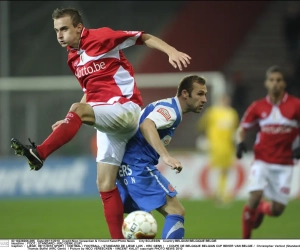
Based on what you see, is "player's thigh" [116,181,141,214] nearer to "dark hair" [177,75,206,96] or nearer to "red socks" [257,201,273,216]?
"dark hair" [177,75,206,96]

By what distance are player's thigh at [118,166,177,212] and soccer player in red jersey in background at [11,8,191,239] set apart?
16 cm

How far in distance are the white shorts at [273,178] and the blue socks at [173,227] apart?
2600 millimetres

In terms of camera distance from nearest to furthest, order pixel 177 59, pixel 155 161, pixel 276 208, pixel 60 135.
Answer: pixel 60 135
pixel 177 59
pixel 155 161
pixel 276 208

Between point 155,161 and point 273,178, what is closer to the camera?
point 155,161

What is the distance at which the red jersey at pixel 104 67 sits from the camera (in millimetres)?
6398

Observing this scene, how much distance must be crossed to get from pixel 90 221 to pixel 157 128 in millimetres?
5570

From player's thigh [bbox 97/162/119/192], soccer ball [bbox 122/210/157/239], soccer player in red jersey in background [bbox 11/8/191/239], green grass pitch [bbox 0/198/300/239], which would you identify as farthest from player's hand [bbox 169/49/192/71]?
green grass pitch [bbox 0/198/300/239]

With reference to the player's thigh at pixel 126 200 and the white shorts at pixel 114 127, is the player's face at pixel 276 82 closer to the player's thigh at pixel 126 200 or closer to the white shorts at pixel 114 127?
the white shorts at pixel 114 127

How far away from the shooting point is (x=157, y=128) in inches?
236

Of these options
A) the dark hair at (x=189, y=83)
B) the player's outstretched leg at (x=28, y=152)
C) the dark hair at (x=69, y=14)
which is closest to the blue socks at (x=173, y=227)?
the dark hair at (x=189, y=83)

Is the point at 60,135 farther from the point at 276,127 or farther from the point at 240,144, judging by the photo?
the point at 276,127

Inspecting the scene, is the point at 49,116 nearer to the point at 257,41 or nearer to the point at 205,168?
the point at 205,168

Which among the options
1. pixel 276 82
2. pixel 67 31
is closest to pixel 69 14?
pixel 67 31

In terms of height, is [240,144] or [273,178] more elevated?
[240,144]
